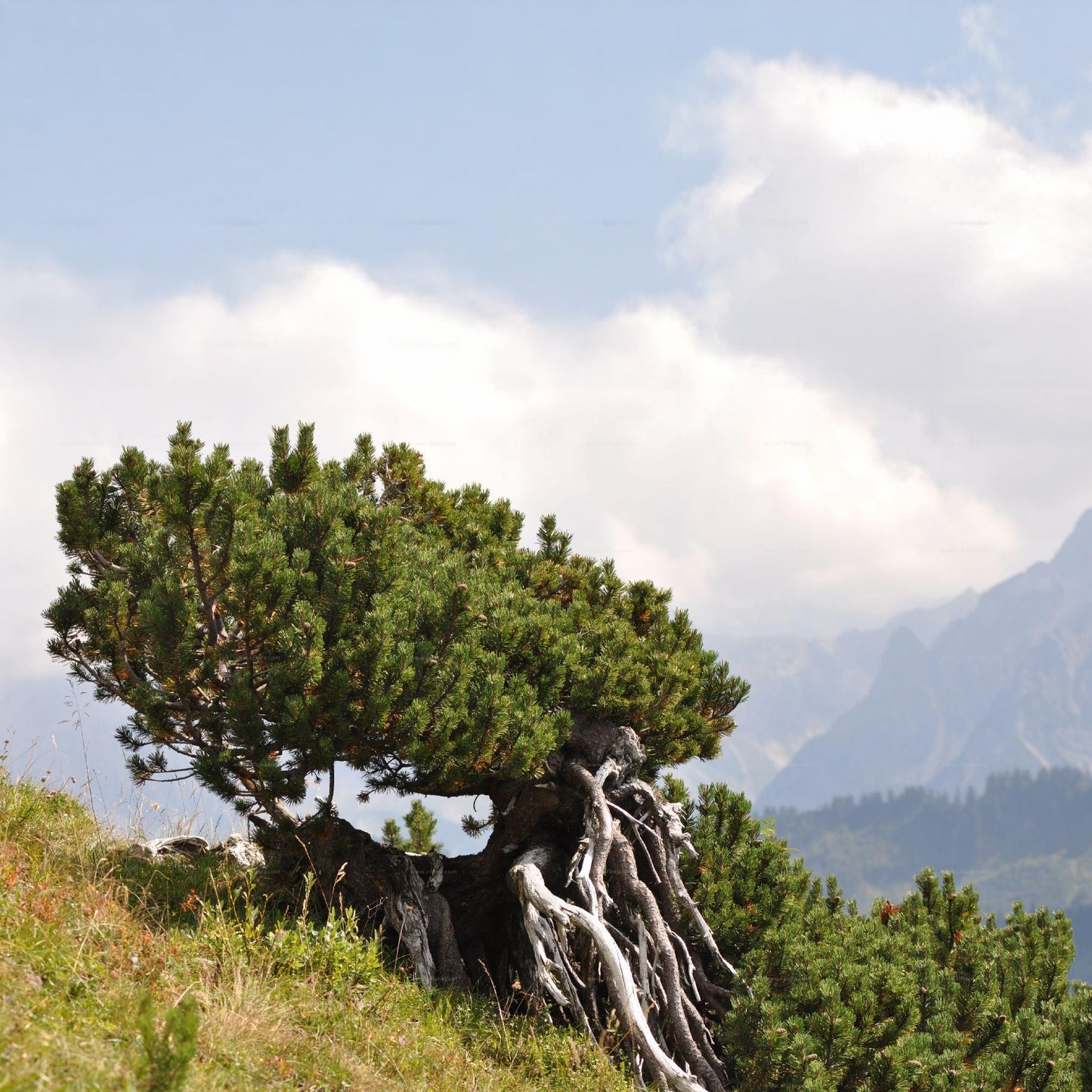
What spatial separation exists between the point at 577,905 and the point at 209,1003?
4.12 meters

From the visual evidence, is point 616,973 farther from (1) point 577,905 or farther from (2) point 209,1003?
(2) point 209,1003

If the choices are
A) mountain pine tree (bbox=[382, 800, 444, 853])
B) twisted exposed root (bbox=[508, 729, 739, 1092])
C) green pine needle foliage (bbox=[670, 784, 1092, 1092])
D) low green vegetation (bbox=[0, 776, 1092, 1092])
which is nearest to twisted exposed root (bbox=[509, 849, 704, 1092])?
twisted exposed root (bbox=[508, 729, 739, 1092])

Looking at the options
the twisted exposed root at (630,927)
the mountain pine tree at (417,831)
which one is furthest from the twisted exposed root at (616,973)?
the mountain pine tree at (417,831)

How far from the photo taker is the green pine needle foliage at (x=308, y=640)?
30.3 feet

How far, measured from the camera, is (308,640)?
9109 millimetres

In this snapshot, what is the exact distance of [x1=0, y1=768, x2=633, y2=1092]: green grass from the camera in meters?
5.92

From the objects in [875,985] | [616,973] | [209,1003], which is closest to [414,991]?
[616,973]

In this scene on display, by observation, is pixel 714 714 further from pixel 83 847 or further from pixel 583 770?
pixel 83 847

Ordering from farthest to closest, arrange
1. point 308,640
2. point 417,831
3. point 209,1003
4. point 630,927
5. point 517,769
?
point 417,831 < point 630,927 < point 517,769 < point 308,640 < point 209,1003

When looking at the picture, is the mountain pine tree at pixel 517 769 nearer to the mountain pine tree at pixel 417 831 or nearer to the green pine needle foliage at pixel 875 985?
the green pine needle foliage at pixel 875 985

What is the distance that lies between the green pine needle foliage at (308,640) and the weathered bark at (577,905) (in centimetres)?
65

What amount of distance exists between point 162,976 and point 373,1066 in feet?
5.46

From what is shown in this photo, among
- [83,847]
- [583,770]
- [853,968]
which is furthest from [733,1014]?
[83,847]

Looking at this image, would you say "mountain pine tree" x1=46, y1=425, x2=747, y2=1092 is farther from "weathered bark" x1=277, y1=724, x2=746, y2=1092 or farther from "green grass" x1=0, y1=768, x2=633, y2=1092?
"green grass" x1=0, y1=768, x2=633, y2=1092
